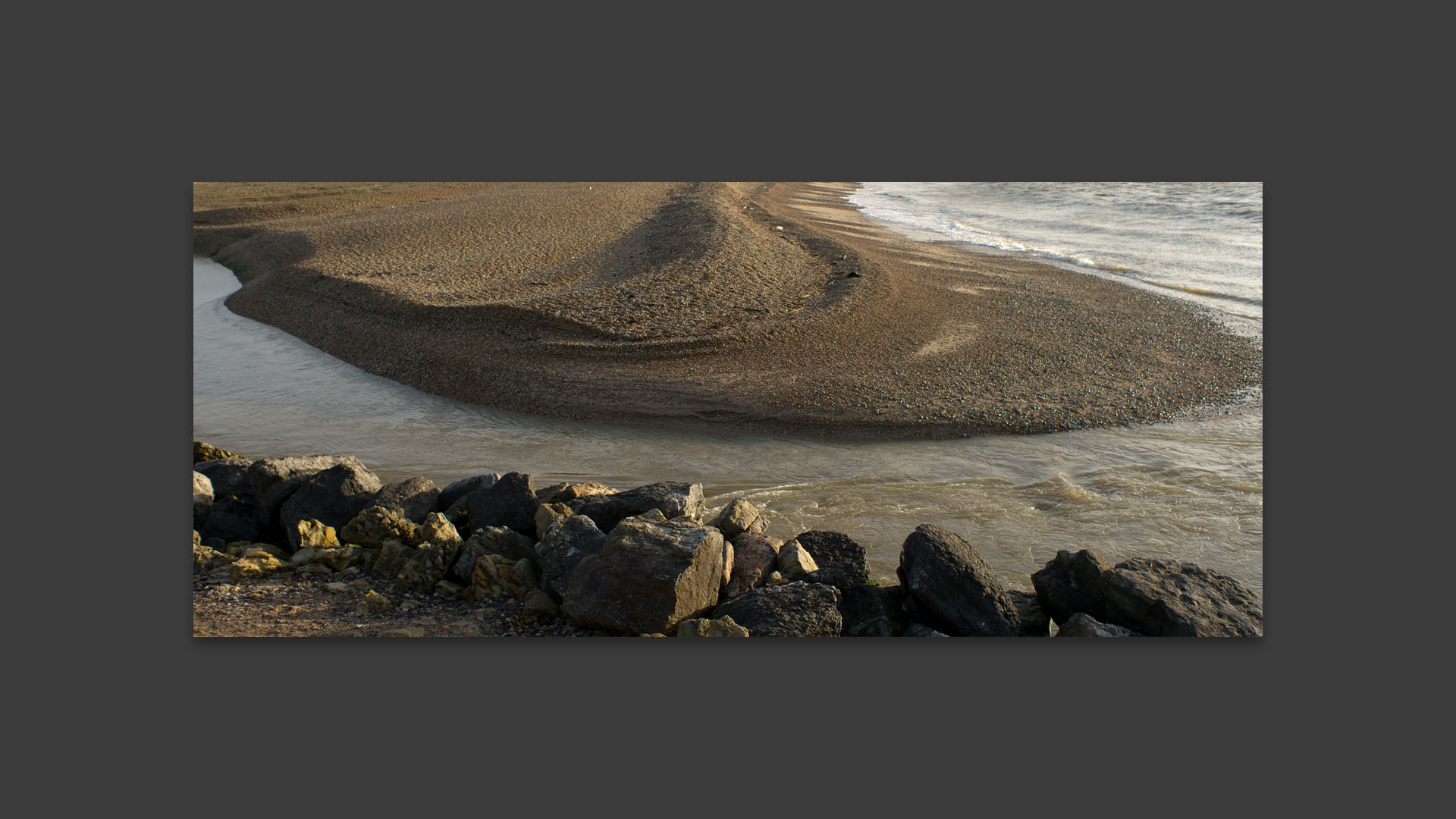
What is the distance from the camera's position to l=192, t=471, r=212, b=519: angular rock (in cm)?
699

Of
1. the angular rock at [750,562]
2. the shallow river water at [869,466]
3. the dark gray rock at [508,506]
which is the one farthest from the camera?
the shallow river water at [869,466]

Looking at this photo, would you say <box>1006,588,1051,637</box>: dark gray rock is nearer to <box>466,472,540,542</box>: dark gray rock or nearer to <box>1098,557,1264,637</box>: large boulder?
<box>1098,557,1264,637</box>: large boulder

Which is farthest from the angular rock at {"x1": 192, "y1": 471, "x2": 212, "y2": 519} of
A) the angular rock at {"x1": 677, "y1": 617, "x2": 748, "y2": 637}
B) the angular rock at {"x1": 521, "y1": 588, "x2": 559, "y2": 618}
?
the angular rock at {"x1": 677, "y1": 617, "x2": 748, "y2": 637}

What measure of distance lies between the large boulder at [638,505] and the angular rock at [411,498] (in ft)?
3.77

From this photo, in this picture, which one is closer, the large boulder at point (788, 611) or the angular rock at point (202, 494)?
the large boulder at point (788, 611)

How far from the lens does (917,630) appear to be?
575cm

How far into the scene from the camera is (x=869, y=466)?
8.72 meters

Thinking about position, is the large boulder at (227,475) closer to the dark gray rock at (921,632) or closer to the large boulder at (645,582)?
the large boulder at (645,582)

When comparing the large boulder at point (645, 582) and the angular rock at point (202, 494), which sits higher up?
the angular rock at point (202, 494)

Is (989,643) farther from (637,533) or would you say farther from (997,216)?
(997,216)

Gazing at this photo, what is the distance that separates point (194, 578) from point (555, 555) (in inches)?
91.3

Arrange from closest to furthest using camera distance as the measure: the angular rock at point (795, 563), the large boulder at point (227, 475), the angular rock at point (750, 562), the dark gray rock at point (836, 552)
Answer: the angular rock at point (750, 562) → the angular rock at point (795, 563) → the dark gray rock at point (836, 552) → the large boulder at point (227, 475)

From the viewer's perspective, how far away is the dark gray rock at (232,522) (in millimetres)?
6852

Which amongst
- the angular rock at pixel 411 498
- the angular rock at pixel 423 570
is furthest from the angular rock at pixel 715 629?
the angular rock at pixel 411 498
